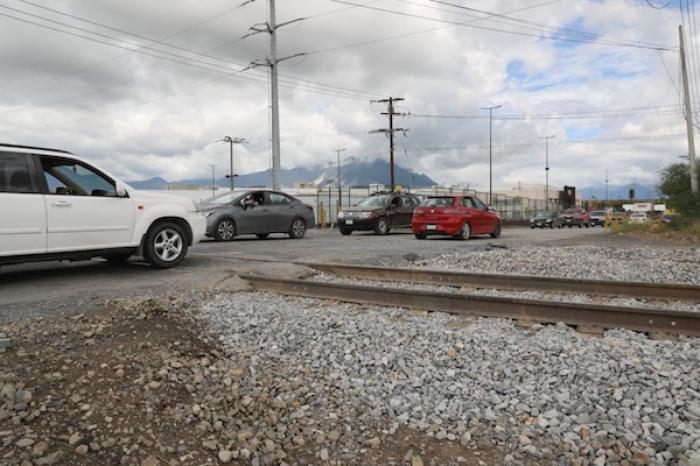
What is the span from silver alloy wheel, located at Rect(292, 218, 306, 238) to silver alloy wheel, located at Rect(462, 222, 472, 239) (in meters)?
5.01

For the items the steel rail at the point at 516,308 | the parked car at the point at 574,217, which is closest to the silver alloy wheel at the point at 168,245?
the steel rail at the point at 516,308

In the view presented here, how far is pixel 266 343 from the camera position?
470 centimetres

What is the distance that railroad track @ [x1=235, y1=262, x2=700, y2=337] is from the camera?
200 inches

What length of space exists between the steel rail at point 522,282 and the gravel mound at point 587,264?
164 cm

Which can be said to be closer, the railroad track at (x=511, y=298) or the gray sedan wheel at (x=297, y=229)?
the railroad track at (x=511, y=298)

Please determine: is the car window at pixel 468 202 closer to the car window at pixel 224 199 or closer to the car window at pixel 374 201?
the car window at pixel 374 201

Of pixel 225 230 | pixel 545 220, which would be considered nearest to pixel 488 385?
pixel 225 230

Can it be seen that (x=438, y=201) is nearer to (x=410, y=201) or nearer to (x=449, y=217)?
(x=449, y=217)

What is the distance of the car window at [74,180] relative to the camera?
758 cm

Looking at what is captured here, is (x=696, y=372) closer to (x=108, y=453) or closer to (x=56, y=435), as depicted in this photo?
(x=108, y=453)

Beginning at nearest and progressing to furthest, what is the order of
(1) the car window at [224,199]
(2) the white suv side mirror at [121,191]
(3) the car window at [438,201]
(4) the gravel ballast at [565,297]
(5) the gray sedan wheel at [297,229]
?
1. (4) the gravel ballast at [565,297]
2. (2) the white suv side mirror at [121,191]
3. (1) the car window at [224,199]
4. (5) the gray sedan wheel at [297,229]
5. (3) the car window at [438,201]

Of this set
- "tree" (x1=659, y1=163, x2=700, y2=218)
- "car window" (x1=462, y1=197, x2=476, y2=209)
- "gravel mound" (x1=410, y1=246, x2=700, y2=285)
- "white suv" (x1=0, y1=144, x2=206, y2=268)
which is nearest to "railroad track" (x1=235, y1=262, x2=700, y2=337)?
"gravel mound" (x1=410, y1=246, x2=700, y2=285)

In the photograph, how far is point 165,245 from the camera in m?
8.92

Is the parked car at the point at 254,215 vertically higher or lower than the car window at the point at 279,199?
lower
